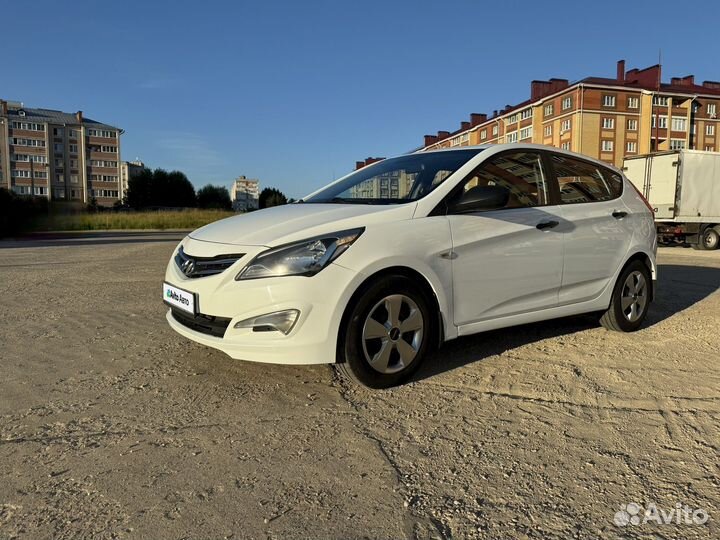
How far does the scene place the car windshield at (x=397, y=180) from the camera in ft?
13.0

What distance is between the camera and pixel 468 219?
3789 millimetres

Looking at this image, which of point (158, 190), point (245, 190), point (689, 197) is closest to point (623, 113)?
point (689, 197)

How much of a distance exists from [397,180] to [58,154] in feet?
352

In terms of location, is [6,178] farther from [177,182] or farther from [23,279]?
[23,279]

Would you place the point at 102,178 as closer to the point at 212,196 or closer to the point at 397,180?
the point at 212,196

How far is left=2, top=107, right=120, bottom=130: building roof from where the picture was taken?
91125 millimetres

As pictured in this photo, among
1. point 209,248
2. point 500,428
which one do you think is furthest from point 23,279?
point 500,428

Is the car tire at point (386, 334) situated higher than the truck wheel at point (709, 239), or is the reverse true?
the truck wheel at point (709, 239)

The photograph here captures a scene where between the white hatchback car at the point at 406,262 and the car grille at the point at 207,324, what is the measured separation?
11mm

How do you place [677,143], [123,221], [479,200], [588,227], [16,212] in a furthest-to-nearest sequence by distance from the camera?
1. [677,143]
2. [123,221]
3. [16,212]
4. [588,227]
5. [479,200]

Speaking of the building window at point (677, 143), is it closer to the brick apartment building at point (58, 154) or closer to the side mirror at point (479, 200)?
the side mirror at point (479, 200)

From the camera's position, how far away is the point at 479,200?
371 centimetres
